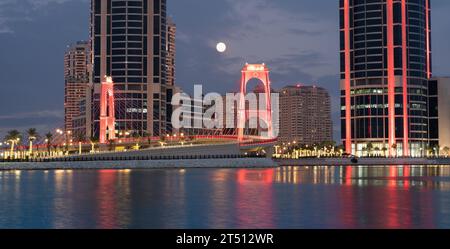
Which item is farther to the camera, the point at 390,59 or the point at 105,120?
the point at 390,59

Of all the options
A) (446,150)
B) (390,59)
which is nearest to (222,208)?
(390,59)

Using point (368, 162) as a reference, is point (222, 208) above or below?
above

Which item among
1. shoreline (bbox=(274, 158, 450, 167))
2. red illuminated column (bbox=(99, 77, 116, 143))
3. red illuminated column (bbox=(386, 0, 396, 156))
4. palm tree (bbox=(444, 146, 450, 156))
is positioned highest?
red illuminated column (bbox=(386, 0, 396, 156))

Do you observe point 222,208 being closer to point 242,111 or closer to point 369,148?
point 242,111

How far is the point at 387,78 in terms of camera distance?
194250mm

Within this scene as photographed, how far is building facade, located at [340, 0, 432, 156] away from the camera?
19200cm

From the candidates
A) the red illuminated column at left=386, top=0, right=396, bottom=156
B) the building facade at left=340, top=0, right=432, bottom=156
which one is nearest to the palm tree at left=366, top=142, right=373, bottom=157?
the building facade at left=340, top=0, right=432, bottom=156

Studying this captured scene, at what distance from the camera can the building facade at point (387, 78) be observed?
192000 mm

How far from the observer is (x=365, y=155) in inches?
7520

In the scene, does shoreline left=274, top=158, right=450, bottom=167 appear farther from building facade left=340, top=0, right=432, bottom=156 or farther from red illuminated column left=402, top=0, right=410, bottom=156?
building facade left=340, top=0, right=432, bottom=156

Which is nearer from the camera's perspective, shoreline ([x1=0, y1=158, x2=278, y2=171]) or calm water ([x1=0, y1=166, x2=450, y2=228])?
calm water ([x1=0, y1=166, x2=450, y2=228])

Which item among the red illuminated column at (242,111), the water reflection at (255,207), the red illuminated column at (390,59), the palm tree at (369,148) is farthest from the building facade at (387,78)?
the water reflection at (255,207)

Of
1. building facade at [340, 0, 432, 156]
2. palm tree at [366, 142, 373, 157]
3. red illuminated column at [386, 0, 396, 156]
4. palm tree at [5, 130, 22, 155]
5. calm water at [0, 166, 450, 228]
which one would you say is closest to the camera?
calm water at [0, 166, 450, 228]

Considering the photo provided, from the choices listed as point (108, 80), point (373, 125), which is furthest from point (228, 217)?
point (373, 125)
